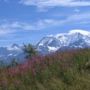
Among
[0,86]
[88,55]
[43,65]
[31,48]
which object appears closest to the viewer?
[0,86]

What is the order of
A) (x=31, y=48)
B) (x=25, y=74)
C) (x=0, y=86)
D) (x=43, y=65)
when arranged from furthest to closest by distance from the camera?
(x=31, y=48) → (x=43, y=65) → (x=25, y=74) → (x=0, y=86)

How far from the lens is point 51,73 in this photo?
652 inches

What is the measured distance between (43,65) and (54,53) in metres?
1.85

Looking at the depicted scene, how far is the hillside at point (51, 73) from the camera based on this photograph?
1544 cm

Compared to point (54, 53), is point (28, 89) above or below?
below

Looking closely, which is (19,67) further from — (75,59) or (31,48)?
(31,48)

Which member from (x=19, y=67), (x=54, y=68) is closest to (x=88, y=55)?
(x=54, y=68)

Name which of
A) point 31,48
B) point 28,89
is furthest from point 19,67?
point 31,48

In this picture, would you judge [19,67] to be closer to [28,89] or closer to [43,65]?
[43,65]

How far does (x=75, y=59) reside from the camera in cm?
1812

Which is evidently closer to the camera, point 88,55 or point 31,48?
point 88,55

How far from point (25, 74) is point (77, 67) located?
2432 millimetres

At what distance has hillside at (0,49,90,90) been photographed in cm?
1544

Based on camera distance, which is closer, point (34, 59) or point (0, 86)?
point (0, 86)
